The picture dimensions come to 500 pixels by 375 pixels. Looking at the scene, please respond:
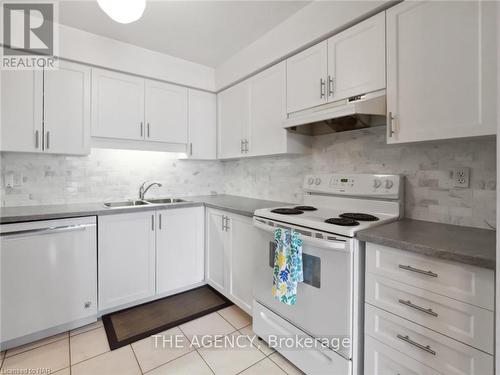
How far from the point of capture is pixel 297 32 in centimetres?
194

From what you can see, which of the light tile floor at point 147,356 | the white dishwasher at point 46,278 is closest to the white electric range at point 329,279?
the light tile floor at point 147,356

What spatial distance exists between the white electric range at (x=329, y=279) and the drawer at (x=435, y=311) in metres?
0.09

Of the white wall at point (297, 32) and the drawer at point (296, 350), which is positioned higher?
the white wall at point (297, 32)

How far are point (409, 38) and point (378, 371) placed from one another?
175 cm

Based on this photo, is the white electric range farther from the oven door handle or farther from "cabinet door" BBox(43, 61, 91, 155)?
"cabinet door" BBox(43, 61, 91, 155)

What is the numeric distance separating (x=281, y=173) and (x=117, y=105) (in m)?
1.73

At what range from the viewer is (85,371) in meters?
1.54

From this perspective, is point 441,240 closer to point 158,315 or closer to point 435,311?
point 435,311

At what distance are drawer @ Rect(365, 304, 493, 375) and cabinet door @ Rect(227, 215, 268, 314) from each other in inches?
34.7

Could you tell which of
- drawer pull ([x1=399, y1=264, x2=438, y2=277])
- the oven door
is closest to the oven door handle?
the oven door

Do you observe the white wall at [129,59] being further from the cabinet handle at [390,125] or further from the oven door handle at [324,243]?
the oven door handle at [324,243]

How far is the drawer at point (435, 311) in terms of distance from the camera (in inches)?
36.5

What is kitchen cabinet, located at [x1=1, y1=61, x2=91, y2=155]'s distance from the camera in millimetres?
1904

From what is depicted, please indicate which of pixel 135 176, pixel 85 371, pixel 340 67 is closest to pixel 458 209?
pixel 340 67
